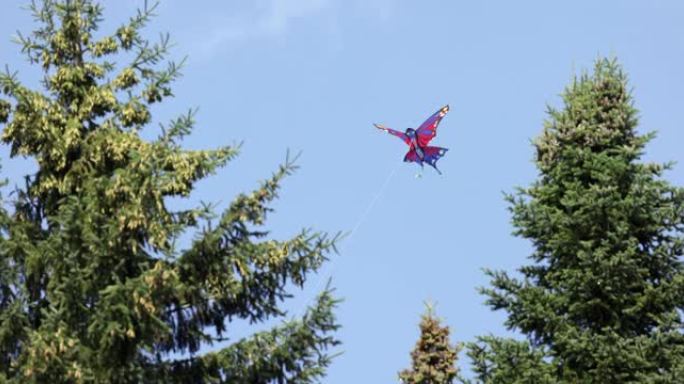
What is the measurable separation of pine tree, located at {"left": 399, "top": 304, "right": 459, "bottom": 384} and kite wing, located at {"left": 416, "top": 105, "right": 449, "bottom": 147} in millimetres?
4064

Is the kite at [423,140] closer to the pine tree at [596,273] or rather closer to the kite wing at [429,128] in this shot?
the kite wing at [429,128]

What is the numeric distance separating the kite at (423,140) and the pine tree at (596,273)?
14.8 feet

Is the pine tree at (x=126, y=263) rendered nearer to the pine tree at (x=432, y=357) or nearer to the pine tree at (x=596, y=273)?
the pine tree at (x=596, y=273)

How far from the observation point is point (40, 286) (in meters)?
20.4

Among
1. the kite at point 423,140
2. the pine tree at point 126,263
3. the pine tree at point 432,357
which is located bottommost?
the pine tree at point 126,263

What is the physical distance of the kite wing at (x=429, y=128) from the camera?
108 feet

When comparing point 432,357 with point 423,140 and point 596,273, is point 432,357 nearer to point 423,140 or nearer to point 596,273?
point 423,140

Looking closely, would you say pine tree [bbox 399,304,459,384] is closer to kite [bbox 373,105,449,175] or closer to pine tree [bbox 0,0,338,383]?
kite [bbox 373,105,449,175]

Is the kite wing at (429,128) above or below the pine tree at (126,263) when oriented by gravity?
above

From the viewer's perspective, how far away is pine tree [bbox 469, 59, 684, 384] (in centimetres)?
2494

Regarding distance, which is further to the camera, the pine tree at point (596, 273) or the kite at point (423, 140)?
the kite at point (423, 140)

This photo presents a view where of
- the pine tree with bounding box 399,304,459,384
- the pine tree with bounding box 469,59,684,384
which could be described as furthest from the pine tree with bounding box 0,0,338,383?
the pine tree with bounding box 399,304,459,384

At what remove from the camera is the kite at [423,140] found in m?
32.1

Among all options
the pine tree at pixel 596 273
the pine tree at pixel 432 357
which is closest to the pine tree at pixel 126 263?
the pine tree at pixel 596 273
